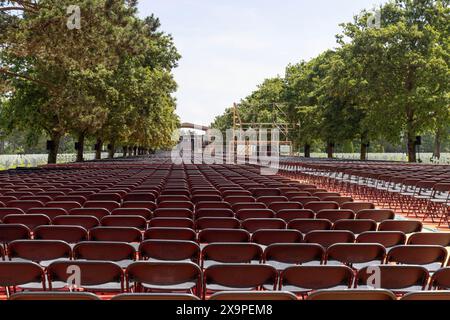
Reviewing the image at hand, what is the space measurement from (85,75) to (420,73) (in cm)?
2630

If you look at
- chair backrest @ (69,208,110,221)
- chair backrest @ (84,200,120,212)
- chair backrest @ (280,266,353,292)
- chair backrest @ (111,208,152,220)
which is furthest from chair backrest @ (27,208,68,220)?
Answer: chair backrest @ (280,266,353,292)

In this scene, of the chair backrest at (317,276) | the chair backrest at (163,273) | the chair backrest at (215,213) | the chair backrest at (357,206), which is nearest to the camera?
the chair backrest at (317,276)

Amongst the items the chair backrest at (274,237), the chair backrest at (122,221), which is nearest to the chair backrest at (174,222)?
the chair backrest at (122,221)

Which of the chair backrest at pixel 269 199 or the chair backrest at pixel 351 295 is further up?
the chair backrest at pixel 351 295

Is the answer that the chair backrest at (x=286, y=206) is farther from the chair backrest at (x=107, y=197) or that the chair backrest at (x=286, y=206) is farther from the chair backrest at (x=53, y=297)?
the chair backrest at (x=53, y=297)

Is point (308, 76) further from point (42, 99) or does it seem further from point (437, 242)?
point (437, 242)

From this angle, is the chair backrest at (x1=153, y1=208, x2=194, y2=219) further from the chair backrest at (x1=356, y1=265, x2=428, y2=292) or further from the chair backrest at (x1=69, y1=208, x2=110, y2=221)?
the chair backrest at (x1=356, y1=265, x2=428, y2=292)

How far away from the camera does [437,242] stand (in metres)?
6.31

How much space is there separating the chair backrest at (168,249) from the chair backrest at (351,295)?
223cm

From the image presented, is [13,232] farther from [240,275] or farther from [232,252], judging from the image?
[240,275]

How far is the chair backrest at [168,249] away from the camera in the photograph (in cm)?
550

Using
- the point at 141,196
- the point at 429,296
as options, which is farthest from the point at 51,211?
the point at 429,296

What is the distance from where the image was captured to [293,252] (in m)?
5.45

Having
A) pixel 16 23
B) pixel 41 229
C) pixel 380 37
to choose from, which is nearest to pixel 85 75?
pixel 16 23
